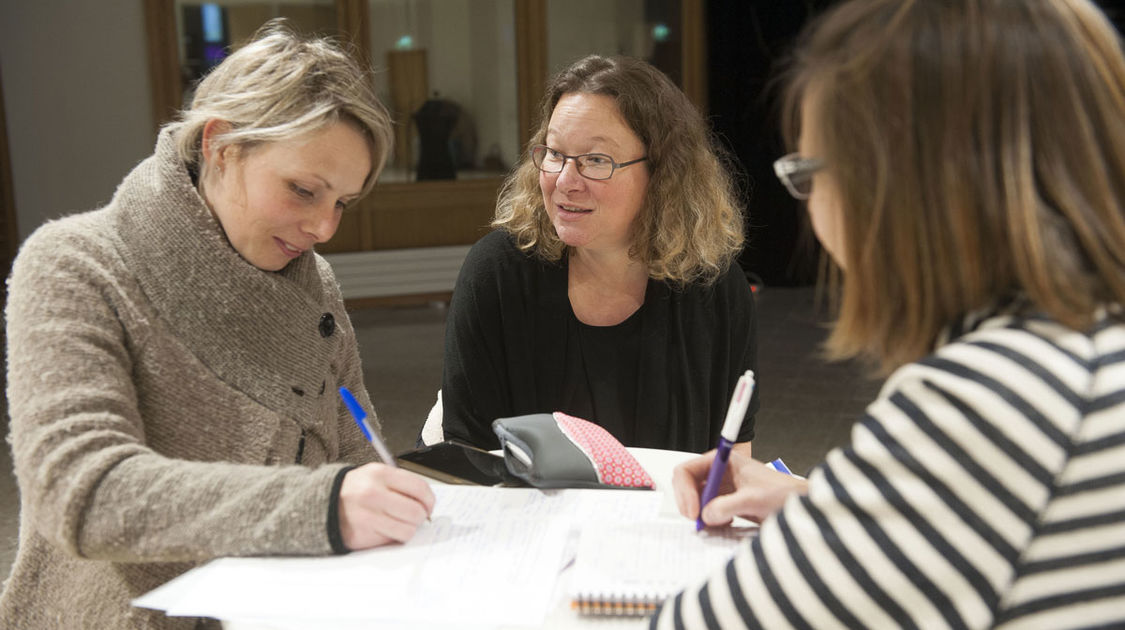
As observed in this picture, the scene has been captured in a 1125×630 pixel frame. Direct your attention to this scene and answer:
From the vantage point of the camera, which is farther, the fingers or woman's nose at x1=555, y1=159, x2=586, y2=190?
woman's nose at x1=555, y1=159, x2=586, y2=190

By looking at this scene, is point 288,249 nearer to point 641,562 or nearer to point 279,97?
point 279,97

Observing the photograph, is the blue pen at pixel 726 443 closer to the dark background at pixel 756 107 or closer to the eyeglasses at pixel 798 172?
the eyeglasses at pixel 798 172

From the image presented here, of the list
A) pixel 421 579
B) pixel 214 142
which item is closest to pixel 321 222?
pixel 214 142

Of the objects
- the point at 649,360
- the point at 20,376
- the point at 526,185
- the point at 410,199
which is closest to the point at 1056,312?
the point at 20,376

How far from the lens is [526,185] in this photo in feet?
8.02

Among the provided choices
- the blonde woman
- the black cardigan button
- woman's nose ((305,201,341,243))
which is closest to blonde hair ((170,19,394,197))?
woman's nose ((305,201,341,243))

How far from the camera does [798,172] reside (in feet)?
3.38

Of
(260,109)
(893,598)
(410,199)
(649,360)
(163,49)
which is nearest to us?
(893,598)

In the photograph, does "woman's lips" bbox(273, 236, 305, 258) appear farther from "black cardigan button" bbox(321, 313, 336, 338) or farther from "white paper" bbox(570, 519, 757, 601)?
"white paper" bbox(570, 519, 757, 601)

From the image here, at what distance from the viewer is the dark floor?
4359 millimetres

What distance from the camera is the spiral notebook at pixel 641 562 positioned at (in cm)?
112

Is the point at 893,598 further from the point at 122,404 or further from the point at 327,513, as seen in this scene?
the point at 122,404

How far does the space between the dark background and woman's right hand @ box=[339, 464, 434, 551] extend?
6887 mm

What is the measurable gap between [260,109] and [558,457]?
2.22 ft
